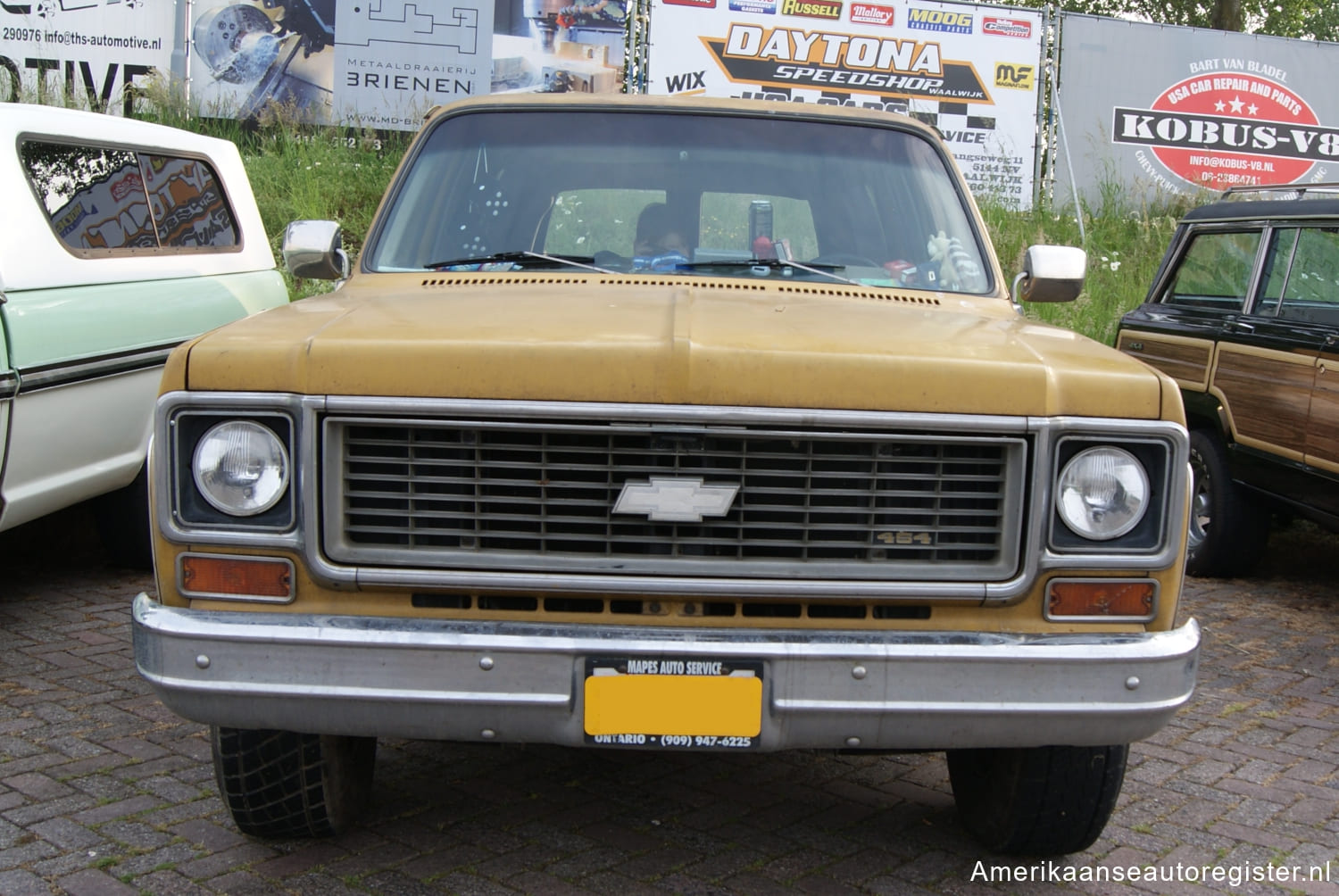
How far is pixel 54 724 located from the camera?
13.7ft

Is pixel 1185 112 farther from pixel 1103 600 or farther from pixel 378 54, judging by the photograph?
pixel 1103 600

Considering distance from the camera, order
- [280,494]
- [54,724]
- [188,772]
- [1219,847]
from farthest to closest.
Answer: [54,724], [188,772], [1219,847], [280,494]

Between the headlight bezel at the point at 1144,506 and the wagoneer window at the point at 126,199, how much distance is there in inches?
165

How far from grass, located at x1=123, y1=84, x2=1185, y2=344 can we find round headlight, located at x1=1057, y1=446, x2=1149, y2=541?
8.97m

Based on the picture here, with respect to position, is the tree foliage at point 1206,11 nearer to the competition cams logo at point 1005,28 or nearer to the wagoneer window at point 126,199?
the competition cams logo at point 1005,28

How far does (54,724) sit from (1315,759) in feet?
13.3

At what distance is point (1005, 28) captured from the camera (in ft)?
43.8

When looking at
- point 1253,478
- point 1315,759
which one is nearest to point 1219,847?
point 1315,759

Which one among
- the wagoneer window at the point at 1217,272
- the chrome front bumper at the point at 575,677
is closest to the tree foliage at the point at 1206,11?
the wagoneer window at the point at 1217,272

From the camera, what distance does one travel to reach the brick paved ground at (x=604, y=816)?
3.16 m

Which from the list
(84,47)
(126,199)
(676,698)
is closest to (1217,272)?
(676,698)

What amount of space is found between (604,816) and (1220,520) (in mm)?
4319

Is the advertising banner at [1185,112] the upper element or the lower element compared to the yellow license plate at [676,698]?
upper

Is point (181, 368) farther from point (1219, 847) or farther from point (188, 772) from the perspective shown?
point (1219, 847)
